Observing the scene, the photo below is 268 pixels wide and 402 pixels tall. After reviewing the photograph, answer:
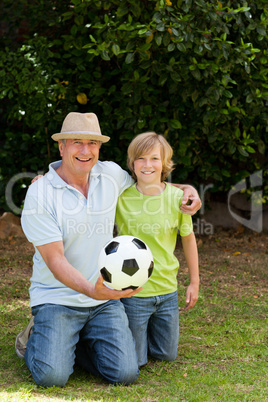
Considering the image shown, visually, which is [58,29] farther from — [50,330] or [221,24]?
[50,330]

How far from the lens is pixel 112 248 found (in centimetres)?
293

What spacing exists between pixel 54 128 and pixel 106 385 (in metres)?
3.69

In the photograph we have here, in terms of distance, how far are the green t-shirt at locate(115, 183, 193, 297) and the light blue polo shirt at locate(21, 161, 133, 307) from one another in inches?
6.1

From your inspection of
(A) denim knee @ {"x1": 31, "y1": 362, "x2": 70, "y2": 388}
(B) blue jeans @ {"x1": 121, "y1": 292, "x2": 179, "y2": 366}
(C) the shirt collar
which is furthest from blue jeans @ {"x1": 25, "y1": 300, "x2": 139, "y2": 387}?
(C) the shirt collar

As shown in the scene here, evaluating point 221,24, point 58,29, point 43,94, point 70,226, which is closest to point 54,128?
point 43,94

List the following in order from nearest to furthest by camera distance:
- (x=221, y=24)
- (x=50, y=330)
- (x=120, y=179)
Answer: (x=50, y=330) < (x=120, y=179) < (x=221, y=24)

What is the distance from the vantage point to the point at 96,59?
611 centimetres

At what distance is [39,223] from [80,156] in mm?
504

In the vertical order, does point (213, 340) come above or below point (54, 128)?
below

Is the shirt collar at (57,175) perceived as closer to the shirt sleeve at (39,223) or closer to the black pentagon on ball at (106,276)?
the shirt sleeve at (39,223)

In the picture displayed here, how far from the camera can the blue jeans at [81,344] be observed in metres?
2.98

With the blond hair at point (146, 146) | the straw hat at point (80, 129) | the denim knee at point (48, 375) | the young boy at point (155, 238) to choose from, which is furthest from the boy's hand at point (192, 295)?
the straw hat at point (80, 129)

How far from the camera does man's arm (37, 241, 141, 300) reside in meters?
2.86

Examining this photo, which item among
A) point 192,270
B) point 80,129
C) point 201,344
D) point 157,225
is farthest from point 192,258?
point 80,129
